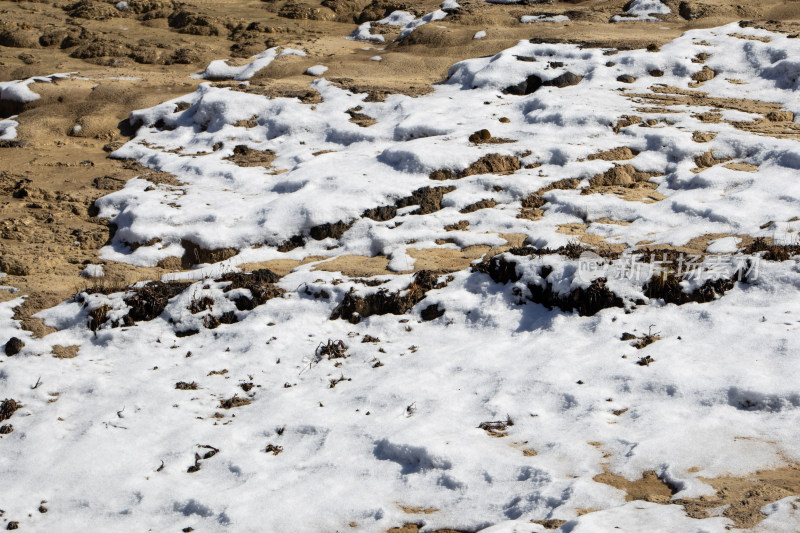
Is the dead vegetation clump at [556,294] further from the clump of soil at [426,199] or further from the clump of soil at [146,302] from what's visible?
the clump of soil at [146,302]

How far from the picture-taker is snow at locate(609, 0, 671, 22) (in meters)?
21.9

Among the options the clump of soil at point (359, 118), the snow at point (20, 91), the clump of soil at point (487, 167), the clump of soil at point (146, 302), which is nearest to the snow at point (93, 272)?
the clump of soil at point (146, 302)

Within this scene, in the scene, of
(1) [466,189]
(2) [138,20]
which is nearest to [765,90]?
(1) [466,189]

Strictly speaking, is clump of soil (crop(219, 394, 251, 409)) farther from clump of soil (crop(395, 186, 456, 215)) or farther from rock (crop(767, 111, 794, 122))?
rock (crop(767, 111, 794, 122))

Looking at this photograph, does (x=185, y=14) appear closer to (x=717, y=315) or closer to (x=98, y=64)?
(x=98, y=64)

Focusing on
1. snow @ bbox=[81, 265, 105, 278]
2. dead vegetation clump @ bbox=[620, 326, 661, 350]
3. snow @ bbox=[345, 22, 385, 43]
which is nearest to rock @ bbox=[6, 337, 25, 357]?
snow @ bbox=[81, 265, 105, 278]

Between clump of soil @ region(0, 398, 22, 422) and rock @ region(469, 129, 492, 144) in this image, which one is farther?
rock @ region(469, 129, 492, 144)

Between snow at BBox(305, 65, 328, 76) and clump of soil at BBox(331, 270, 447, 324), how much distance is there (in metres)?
12.0

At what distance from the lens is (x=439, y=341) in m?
8.30

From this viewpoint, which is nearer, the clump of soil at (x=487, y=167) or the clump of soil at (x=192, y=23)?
the clump of soil at (x=487, y=167)

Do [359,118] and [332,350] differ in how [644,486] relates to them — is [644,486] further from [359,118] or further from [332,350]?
[359,118]

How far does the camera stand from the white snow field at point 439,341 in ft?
18.8

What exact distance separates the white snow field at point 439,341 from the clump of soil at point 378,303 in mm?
31

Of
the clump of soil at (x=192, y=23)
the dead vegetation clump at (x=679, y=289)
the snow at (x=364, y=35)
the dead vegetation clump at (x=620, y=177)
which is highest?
the clump of soil at (x=192, y=23)
